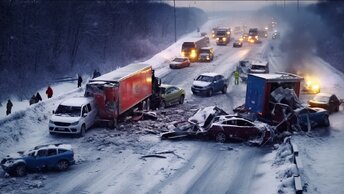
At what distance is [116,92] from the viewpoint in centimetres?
2380

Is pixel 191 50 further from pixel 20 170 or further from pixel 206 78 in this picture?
pixel 20 170

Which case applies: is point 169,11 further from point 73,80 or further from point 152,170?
point 152,170

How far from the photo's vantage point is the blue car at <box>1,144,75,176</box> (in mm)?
17481

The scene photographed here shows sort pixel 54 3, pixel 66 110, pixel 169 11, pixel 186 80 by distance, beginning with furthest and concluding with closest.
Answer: pixel 169 11, pixel 54 3, pixel 186 80, pixel 66 110

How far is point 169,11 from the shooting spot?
470ft

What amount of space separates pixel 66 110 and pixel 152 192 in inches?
383

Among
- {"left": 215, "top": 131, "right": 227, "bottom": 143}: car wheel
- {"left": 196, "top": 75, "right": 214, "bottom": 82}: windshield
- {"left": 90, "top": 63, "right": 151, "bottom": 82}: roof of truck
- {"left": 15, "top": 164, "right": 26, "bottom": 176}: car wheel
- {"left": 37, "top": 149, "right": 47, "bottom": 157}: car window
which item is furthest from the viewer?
{"left": 196, "top": 75, "right": 214, "bottom": 82}: windshield

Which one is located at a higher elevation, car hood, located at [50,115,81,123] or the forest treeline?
the forest treeline

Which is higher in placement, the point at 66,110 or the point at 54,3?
the point at 54,3

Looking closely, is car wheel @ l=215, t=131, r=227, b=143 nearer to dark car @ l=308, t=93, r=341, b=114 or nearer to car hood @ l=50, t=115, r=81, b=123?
car hood @ l=50, t=115, r=81, b=123

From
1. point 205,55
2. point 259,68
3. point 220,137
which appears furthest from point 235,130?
point 205,55

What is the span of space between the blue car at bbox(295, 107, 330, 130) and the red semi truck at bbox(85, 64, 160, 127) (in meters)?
10.1

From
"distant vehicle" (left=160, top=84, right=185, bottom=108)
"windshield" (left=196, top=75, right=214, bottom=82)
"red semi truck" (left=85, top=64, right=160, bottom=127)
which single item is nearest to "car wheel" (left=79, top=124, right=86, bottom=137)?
"red semi truck" (left=85, top=64, right=160, bottom=127)

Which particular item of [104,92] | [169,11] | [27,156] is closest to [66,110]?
[104,92]
